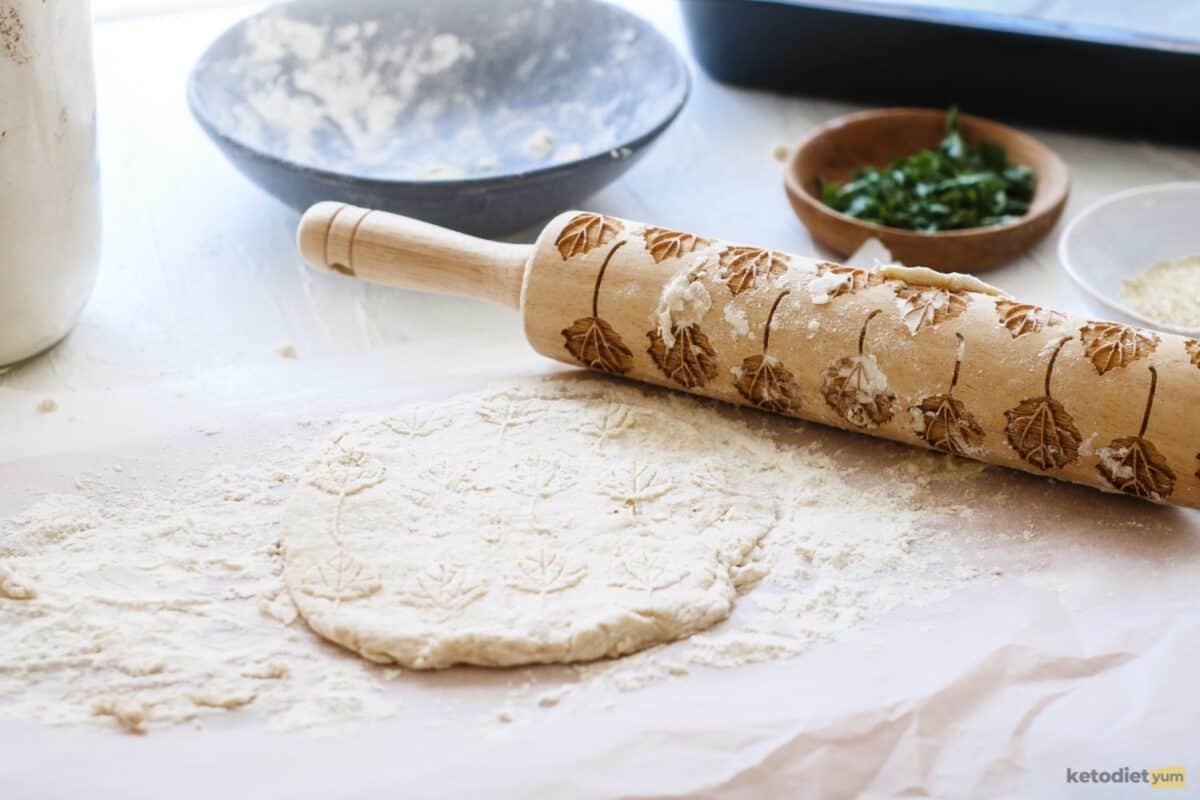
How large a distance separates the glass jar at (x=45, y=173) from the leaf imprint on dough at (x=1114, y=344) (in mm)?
980

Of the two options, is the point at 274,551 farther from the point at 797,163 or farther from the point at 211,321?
the point at 797,163

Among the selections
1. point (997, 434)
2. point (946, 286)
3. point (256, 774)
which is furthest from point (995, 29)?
point (256, 774)

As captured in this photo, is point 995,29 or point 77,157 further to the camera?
point 995,29

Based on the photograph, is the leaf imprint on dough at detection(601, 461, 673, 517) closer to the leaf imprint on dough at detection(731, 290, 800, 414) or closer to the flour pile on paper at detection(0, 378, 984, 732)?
the flour pile on paper at detection(0, 378, 984, 732)

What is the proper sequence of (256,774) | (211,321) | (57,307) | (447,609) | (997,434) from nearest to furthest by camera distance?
(256,774) < (447,609) < (997,434) < (57,307) < (211,321)

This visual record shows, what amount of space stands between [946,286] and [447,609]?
21.2 inches

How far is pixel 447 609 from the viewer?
3.18ft

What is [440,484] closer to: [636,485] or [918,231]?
[636,485]

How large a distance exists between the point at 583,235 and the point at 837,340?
272mm

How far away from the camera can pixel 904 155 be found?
173cm

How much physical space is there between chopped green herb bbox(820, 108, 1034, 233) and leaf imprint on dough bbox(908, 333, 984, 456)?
1.59ft

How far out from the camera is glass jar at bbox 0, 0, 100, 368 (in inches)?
45.1

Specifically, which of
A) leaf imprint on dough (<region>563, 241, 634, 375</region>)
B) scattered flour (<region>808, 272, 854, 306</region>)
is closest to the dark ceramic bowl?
leaf imprint on dough (<region>563, 241, 634, 375</region>)

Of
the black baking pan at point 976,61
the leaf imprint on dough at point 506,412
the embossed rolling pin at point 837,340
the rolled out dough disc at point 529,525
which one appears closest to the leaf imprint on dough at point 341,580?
the rolled out dough disc at point 529,525
